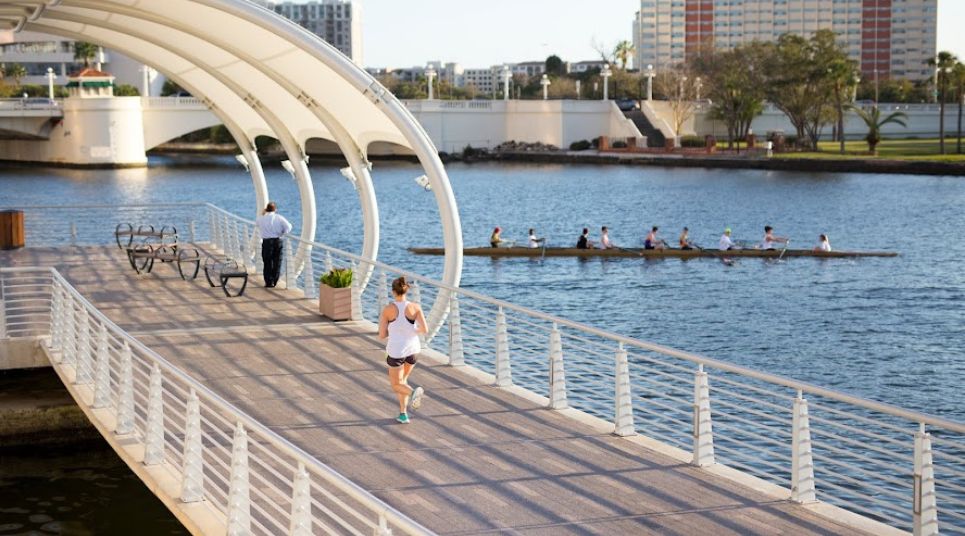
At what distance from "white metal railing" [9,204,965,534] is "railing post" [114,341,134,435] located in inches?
164

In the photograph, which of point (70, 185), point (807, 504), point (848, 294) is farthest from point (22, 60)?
point (807, 504)

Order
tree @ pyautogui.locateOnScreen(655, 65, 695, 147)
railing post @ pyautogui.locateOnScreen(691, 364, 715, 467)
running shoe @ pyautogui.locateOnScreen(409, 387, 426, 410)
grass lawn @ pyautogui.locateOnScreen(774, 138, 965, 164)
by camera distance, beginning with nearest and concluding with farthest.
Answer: railing post @ pyautogui.locateOnScreen(691, 364, 715, 467) < running shoe @ pyautogui.locateOnScreen(409, 387, 426, 410) < grass lawn @ pyautogui.locateOnScreen(774, 138, 965, 164) < tree @ pyautogui.locateOnScreen(655, 65, 695, 147)

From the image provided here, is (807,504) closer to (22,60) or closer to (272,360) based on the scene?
(272,360)

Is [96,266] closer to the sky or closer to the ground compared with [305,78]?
closer to the ground

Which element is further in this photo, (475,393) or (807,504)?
(475,393)

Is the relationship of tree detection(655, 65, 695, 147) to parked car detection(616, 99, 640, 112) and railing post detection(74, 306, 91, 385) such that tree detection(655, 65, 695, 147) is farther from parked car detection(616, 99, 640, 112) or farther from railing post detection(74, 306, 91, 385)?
railing post detection(74, 306, 91, 385)

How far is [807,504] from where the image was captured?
1119cm

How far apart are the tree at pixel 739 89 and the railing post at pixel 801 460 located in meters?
110

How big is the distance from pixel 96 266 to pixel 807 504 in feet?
62.9

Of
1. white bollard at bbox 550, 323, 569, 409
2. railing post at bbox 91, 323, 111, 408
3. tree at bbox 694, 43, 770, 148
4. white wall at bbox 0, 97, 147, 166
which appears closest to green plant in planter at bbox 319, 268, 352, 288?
railing post at bbox 91, 323, 111, 408

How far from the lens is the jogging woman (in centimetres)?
1405

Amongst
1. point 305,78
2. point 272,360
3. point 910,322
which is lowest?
point 910,322

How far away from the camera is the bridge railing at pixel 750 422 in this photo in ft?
36.8

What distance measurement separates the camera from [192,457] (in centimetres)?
1124
